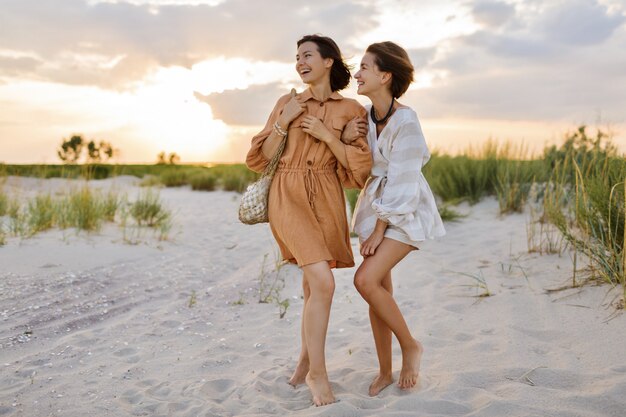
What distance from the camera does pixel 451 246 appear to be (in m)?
7.28

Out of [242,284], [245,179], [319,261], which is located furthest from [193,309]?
[245,179]

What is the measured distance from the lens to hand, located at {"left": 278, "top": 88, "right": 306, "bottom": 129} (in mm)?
3309

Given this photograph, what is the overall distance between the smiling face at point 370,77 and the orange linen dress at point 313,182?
0.16 metres

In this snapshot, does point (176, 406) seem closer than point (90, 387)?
Yes

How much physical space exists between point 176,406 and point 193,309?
2181 mm

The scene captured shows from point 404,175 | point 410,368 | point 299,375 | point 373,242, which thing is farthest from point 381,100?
point 299,375

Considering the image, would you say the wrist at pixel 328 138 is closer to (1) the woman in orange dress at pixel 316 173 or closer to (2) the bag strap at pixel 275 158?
(1) the woman in orange dress at pixel 316 173

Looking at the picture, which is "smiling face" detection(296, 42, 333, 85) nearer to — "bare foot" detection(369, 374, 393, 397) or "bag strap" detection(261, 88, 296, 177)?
"bag strap" detection(261, 88, 296, 177)

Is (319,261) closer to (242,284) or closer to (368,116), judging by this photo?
(368,116)

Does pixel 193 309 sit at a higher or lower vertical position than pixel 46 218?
lower

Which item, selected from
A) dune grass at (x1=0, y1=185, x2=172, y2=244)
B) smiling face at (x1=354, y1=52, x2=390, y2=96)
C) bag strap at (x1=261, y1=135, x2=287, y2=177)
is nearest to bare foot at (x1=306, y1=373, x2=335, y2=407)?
bag strap at (x1=261, y1=135, x2=287, y2=177)

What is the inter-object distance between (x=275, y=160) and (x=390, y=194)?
2.30ft

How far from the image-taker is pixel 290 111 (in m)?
3.32

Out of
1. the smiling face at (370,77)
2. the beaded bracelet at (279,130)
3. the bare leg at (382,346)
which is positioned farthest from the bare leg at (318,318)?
the smiling face at (370,77)
